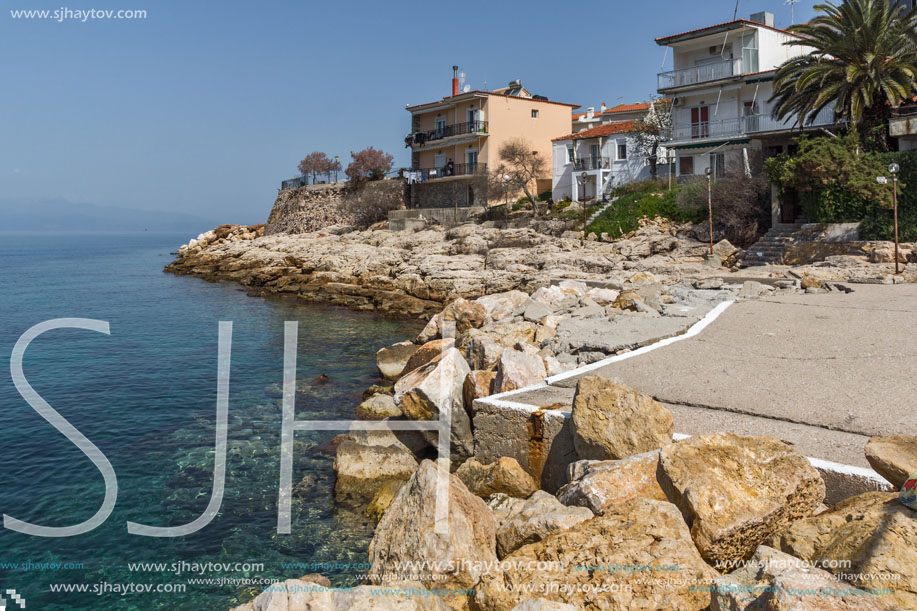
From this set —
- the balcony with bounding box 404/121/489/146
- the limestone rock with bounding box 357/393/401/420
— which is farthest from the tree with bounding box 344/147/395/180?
the limestone rock with bounding box 357/393/401/420

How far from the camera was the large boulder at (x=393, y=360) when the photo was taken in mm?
15302

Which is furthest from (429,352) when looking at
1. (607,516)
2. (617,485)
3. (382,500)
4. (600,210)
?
(600,210)

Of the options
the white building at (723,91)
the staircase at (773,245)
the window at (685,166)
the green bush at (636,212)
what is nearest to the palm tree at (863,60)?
the staircase at (773,245)

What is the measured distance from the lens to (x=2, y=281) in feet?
151

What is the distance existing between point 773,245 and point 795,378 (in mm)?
17730

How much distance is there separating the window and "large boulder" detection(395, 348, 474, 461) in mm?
29270

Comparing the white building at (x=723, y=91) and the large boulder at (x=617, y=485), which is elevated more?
the white building at (x=723, y=91)

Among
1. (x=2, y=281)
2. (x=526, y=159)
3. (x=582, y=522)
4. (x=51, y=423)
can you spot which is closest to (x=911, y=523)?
(x=582, y=522)

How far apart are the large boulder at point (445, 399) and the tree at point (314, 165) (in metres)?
53.5

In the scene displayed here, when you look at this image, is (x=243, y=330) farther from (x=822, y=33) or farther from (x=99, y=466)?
(x=822, y=33)

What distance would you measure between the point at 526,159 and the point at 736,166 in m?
16.1

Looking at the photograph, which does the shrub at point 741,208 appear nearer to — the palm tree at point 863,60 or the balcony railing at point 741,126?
the balcony railing at point 741,126

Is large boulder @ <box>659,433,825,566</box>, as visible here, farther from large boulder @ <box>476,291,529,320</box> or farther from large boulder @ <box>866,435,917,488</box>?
large boulder @ <box>476,291,529,320</box>

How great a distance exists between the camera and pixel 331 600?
13.1 ft
